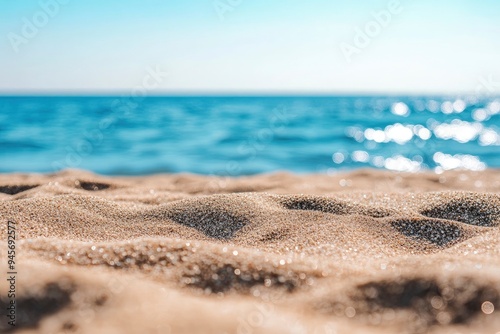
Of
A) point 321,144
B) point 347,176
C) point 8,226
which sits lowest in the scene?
point 321,144

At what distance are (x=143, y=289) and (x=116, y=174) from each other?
7.61m

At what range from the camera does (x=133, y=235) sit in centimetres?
212

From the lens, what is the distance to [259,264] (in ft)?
5.13

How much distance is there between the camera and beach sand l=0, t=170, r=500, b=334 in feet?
3.87

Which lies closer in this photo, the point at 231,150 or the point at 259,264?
the point at 259,264

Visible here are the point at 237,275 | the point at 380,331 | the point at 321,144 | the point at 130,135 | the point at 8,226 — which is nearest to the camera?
the point at 380,331

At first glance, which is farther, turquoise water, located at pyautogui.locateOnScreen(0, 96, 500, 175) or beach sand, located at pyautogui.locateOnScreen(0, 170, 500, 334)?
turquoise water, located at pyautogui.locateOnScreen(0, 96, 500, 175)

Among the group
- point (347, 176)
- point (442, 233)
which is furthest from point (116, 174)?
point (442, 233)

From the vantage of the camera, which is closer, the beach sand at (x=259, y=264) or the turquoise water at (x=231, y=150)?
the beach sand at (x=259, y=264)

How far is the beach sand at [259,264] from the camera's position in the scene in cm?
118

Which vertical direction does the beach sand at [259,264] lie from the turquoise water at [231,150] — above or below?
above

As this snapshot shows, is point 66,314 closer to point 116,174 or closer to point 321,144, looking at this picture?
point 116,174

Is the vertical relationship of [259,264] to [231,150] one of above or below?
above

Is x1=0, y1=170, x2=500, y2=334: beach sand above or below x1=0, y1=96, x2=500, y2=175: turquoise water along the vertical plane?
above
